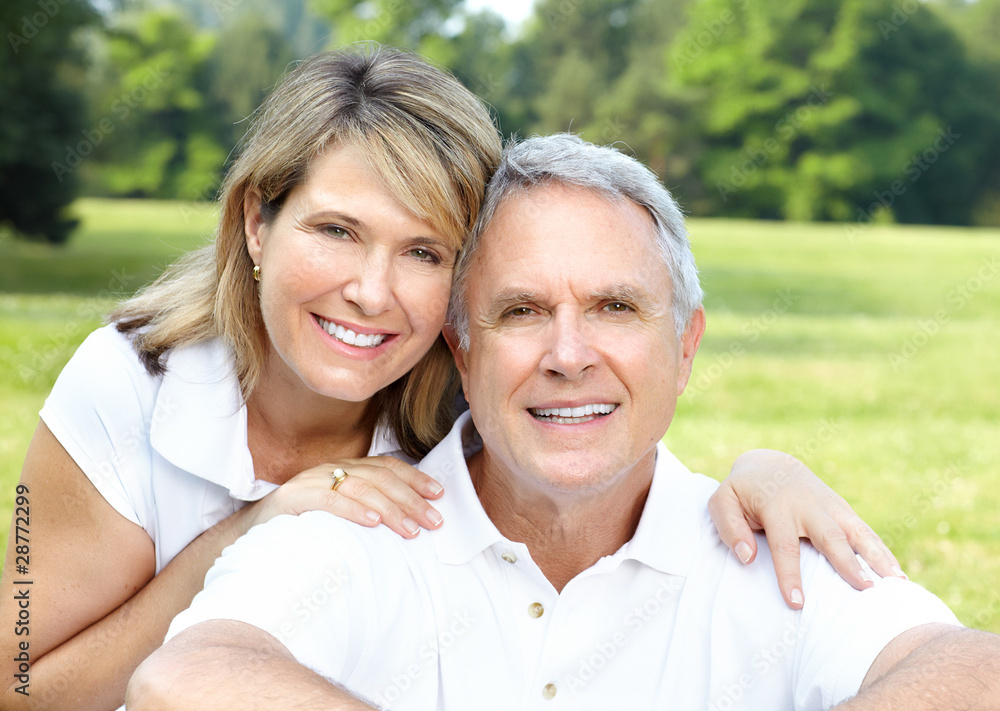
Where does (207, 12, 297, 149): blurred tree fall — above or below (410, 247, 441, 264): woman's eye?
below

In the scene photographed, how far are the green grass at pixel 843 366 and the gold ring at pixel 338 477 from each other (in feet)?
3.66

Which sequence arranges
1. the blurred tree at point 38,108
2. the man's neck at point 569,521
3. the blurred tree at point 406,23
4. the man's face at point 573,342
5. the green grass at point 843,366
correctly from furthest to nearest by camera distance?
1. the blurred tree at point 406,23
2. the blurred tree at point 38,108
3. the green grass at point 843,366
4. the man's neck at point 569,521
5. the man's face at point 573,342

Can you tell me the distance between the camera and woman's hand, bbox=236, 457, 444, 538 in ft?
7.86

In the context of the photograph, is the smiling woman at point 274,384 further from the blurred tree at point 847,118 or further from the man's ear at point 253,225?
the blurred tree at point 847,118

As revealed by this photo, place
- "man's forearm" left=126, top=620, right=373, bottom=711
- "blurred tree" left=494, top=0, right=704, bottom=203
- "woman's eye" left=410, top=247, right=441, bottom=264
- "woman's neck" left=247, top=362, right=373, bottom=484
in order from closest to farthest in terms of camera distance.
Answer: "man's forearm" left=126, top=620, right=373, bottom=711, "woman's eye" left=410, top=247, right=441, bottom=264, "woman's neck" left=247, top=362, right=373, bottom=484, "blurred tree" left=494, top=0, right=704, bottom=203

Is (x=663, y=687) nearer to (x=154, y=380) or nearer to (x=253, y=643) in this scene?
(x=253, y=643)

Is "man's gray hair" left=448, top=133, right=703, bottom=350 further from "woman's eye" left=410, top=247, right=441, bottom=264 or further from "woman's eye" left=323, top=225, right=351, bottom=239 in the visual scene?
"woman's eye" left=323, top=225, right=351, bottom=239

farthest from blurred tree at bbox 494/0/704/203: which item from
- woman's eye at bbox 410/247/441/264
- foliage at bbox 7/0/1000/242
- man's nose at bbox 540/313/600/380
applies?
man's nose at bbox 540/313/600/380

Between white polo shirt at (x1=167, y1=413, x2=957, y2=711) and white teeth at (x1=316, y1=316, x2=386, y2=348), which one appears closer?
white polo shirt at (x1=167, y1=413, x2=957, y2=711)

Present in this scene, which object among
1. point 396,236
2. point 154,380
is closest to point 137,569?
point 154,380

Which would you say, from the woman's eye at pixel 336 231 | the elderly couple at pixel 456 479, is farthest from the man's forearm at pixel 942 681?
the woman's eye at pixel 336 231

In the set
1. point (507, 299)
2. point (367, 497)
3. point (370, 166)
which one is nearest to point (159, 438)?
point (367, 497)

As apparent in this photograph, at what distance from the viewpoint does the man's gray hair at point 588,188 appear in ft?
7.91

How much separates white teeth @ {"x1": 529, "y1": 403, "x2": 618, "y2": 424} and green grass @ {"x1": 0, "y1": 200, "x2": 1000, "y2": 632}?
1543mm
